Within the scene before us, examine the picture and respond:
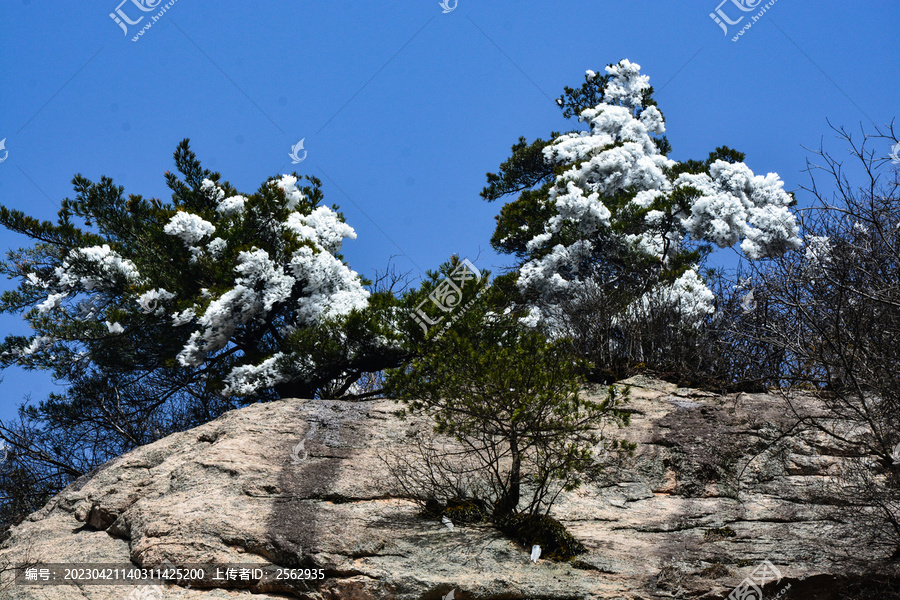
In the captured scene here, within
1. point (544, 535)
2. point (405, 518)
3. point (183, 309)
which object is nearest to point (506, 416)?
point (544, 535)

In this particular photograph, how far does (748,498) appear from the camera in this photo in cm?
729

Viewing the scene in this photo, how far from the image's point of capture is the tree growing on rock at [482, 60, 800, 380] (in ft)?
35.3

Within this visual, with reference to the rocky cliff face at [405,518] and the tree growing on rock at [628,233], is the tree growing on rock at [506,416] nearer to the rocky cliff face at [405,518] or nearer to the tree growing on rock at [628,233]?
the rocky cliff face at [405,518]

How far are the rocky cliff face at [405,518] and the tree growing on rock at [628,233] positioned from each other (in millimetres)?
1848

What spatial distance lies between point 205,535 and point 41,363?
287 inches

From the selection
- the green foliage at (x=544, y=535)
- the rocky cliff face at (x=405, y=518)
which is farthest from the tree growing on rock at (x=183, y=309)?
the green foliage at (x=544, y=535)

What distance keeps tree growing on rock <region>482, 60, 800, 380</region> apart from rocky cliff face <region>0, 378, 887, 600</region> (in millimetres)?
1848

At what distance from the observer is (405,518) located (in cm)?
674

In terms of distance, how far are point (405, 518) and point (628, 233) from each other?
783cm

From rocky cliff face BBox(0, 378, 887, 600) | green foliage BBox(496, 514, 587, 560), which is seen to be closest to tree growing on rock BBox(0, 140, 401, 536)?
rocky cliff face BBox(0, 378, 887, 600)

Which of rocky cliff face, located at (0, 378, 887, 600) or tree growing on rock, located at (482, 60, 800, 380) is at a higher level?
tree growing on rock, located at (482, 60, 800, 380)

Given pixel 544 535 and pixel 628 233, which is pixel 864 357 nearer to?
pixel 544 535

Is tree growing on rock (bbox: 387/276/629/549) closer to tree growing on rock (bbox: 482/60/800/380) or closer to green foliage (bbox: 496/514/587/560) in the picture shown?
green foliage (bbox: 496/514/587/560)

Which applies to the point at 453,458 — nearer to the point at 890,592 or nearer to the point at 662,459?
the point at 662,459
